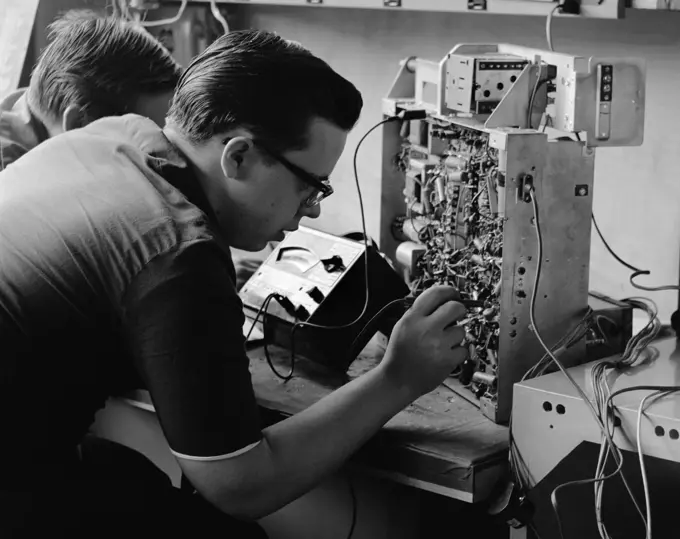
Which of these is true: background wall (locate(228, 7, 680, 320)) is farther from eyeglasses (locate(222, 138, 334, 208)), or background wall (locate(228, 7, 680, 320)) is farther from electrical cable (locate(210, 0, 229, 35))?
eyeglasses (locate(222, 138, 334, 208))

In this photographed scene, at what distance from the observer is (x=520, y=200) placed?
1.51 meters

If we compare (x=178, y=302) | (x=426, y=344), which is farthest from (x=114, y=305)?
(x=426, y=344)

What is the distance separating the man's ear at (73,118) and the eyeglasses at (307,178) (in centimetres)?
73

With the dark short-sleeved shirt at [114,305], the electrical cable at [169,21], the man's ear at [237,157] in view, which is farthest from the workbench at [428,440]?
the electrical cable at [169,21]

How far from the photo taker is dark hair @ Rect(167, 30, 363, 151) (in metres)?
1.30

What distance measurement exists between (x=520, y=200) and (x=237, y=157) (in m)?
0.48

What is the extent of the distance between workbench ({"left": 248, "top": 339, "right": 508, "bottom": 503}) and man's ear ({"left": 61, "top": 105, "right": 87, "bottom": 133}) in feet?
2.16

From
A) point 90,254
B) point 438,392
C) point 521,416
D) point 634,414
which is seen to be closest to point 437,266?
point 438,392

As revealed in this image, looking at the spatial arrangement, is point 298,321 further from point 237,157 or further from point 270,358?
point 237,157

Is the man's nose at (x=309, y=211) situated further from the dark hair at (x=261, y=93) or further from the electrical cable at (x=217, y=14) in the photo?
the electrical cable at (x=217, y=14)

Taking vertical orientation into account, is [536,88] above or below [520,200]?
above

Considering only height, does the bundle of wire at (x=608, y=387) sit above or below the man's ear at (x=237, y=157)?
below

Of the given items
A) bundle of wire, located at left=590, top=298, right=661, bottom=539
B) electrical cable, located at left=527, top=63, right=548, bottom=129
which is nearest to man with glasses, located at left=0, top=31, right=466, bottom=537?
bundle of wire, located at left=590, top=298, right=661, bottom=539

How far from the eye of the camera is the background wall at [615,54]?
82.1 inches
